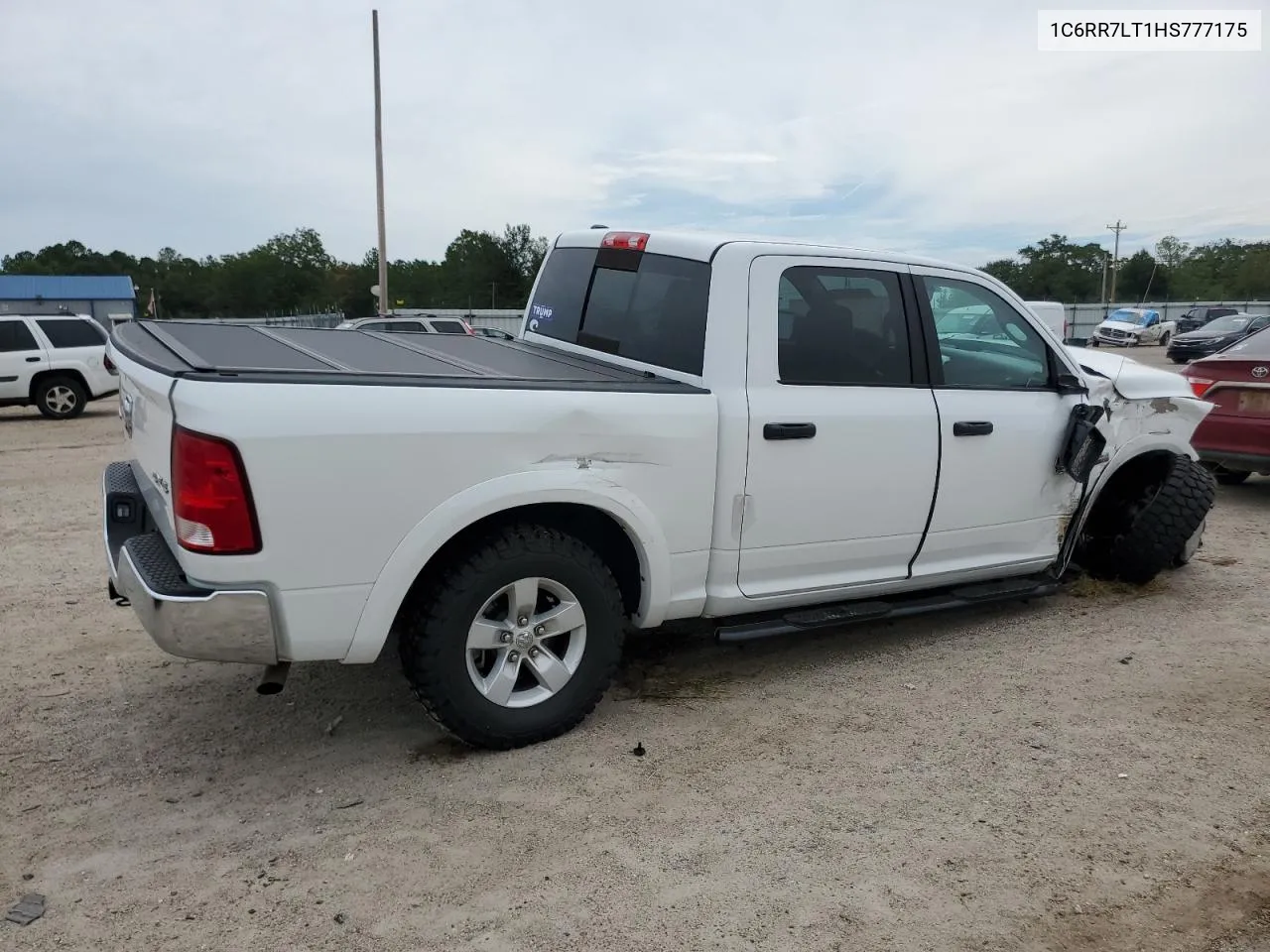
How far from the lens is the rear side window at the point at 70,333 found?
14.0m

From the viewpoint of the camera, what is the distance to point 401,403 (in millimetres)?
3047

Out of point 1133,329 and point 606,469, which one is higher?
point 606,469

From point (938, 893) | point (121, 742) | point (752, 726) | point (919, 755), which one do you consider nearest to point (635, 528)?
point (752, 726)

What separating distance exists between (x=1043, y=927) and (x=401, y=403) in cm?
235

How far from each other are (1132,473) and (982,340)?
164cm

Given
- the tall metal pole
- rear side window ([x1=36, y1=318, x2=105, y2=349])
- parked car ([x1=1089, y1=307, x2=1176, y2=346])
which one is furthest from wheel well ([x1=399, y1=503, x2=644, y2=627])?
parked car ([x1=1089, y1=307, x2=1176, y2=346])

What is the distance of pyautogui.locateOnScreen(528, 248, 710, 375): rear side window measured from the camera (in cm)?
389

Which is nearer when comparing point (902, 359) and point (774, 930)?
point (774, 930)

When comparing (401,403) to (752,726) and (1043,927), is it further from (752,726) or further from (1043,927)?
(1043,927)

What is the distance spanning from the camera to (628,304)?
4.31 meters

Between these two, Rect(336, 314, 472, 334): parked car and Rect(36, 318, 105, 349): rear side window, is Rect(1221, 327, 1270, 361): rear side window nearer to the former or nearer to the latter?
Rect(336, 314, 472, 334): parked car

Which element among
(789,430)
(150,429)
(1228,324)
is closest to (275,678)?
(150,429)

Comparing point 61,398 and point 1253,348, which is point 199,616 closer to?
point 1253,348

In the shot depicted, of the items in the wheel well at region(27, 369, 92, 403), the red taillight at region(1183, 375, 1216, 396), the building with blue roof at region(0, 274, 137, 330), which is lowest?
the building with blue roof at region(0, 274, 137, 330)
